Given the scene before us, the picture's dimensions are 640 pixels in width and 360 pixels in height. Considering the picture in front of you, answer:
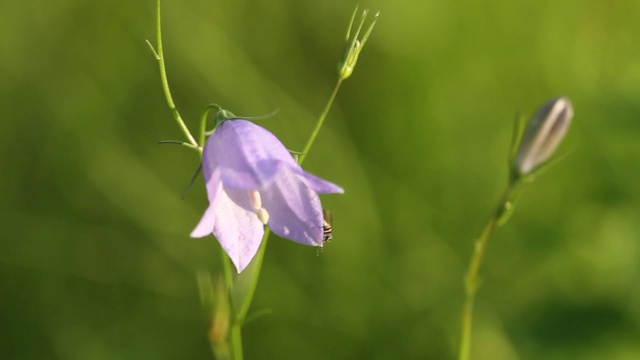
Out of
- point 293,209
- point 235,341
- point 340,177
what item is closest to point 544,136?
point 293,209

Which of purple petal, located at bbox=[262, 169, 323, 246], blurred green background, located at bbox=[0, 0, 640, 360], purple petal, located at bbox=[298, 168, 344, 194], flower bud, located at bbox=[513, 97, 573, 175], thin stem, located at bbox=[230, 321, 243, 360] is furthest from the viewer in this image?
blurred green background, located at bbox=[0, 0, 640, 360]

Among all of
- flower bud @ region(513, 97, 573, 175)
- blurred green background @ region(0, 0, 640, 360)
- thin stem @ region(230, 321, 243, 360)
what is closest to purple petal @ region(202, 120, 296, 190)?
thin stem @ region(230, 321, 243, 360)

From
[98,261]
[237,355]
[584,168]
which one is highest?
[584,168]

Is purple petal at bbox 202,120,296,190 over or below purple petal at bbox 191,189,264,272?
over

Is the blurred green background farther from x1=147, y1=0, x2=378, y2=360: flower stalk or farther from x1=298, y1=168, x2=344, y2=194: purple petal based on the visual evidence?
x1=298, y1=168, x2=344, y2=194: purple petal

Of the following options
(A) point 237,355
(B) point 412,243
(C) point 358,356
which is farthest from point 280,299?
(A) point 237,355

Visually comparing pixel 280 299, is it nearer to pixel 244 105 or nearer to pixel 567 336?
pixel 244 105

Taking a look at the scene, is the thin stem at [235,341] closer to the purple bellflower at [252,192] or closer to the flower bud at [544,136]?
the purple bellflower at [252,192]

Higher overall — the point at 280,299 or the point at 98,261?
the point at 280,299
